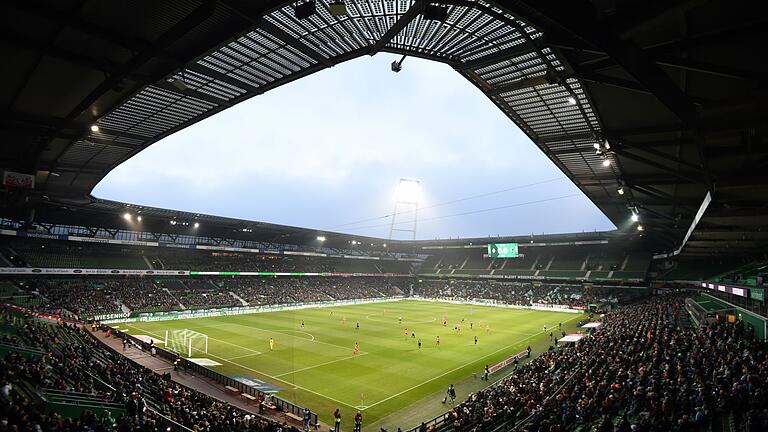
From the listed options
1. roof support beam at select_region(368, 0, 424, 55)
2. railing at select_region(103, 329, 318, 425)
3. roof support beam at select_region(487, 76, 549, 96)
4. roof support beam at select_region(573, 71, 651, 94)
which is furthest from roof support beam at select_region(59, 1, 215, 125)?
railing at select_region(103, 329, 318, 425)

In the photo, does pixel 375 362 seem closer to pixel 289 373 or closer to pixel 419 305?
pixel 289 373

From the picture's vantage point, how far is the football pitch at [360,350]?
25.0 meters

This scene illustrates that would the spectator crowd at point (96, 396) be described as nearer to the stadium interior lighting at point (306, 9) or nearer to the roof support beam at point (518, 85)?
the stadium interior lighting at point (306, 9)

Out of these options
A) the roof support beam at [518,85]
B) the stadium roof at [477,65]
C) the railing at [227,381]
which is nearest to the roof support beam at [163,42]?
the stadium roof at [477,65]

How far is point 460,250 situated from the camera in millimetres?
100875

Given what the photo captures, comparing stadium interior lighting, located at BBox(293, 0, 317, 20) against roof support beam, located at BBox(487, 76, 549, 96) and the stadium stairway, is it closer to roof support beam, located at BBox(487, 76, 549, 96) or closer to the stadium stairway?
roof support beam, located at BBox(487, 76, 549, 96)

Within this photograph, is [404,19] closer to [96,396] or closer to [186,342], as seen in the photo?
[96,396]

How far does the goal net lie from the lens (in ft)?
111

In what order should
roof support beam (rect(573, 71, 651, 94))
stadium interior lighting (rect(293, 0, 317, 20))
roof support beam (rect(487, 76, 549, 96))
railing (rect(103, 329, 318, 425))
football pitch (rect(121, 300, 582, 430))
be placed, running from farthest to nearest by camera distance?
football pitch (rect(121, 300, 582, 430)) → railing (rect(103, 329, 318, 425)) → roof support beam (rect(487, 76, 549, 96)) → stadium interior lighting (rect(293, 0, 317, 20)) → roof support beam (rect(573, 71, 651, 94))

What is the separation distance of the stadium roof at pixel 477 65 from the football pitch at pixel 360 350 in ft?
52.8

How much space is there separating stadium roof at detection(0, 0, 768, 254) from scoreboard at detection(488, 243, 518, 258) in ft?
194

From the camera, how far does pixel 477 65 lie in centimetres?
1209

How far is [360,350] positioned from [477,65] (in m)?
29.2

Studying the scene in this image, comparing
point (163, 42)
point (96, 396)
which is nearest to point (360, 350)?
point (96, 396)
